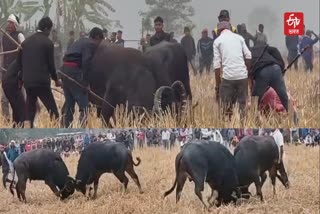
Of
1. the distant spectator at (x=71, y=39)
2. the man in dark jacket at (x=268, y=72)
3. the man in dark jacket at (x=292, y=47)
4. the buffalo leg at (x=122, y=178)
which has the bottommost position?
the buffalo leg at (x=122, y=178)

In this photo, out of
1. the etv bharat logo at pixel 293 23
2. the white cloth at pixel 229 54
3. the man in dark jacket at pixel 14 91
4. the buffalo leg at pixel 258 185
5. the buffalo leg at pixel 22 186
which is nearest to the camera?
the buffalo leg at pixel 22 186

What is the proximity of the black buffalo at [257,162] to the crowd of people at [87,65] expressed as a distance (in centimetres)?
20

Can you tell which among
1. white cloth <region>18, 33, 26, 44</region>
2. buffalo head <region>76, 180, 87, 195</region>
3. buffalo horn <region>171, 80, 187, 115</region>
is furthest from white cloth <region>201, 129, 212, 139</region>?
white cloth <region>18, 33, 26, 44</region>

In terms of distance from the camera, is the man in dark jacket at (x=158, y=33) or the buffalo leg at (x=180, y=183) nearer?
the buffalo leg at (x=180, y=183)

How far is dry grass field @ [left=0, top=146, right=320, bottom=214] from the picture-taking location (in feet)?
11.9

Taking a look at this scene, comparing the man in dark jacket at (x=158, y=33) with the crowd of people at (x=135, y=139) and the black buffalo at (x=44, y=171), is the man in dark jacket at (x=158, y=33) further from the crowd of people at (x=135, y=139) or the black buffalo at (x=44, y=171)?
the black buffalo at (x=44, y=171)

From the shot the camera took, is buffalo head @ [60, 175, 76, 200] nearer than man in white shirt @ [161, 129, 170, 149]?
Yes

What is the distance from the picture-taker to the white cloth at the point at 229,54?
4.06 meters

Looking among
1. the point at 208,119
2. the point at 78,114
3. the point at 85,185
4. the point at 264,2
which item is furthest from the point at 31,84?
the point at 264,2

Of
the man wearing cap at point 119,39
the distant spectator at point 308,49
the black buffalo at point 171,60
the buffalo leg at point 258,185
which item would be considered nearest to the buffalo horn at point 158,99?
the black buffalo at point 171,60

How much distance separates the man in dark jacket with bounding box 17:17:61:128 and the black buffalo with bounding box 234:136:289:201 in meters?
1.14

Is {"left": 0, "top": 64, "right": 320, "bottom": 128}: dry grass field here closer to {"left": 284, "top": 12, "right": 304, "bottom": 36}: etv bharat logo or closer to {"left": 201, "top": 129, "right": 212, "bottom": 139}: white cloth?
{"left": 201, "top": 129, "right": 212, "bottom": 139}: white cloth

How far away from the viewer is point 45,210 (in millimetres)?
3631

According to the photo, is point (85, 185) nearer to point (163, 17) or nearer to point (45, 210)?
point (45, 210)
